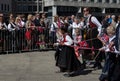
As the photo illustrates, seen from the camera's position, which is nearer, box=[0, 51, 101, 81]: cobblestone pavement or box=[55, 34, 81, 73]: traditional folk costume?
box=[0, 51, 101, 81]: cobblestone pavement

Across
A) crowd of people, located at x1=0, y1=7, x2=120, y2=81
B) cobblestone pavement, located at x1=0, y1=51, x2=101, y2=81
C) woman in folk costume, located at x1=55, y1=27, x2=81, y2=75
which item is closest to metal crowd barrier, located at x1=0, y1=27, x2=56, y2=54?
crowd of people, located at x1=0, y1=7, x2=120, y2=81

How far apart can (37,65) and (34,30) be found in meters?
5.17

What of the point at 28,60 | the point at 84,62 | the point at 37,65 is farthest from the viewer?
the point at 28,60

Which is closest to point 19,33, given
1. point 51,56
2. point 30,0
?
point 51,56

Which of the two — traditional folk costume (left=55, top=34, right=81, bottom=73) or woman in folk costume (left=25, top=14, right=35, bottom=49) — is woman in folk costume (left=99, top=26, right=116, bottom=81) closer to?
traditional folk costume (left=55, top=34, right=81, bottom=73)

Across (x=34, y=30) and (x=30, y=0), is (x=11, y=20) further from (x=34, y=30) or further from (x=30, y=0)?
(x=30, y=0)

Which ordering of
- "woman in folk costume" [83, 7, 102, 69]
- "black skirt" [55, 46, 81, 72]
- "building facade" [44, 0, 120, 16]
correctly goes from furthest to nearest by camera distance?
"building facade" [44, 0, 120, 16]
"woman in folk costume" [83, 7, 102, 69]
"black skirt" [55, 46, 81, 72]

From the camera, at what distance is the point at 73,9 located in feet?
411

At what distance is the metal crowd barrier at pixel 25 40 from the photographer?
19.5 metres

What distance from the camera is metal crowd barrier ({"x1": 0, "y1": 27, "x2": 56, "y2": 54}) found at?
1950 centimetres

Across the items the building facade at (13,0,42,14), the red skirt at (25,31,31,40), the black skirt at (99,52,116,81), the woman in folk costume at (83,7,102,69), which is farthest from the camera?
the building facade at (13,0,42,14)

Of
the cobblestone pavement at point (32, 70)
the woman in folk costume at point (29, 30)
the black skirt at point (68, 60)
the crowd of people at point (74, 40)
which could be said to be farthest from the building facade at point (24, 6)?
the black skirt at point (68, 60)

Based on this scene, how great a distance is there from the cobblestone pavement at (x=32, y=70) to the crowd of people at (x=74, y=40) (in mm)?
421

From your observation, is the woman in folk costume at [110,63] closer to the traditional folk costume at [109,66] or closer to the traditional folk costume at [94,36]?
the traditional folk costume at [109,66]
